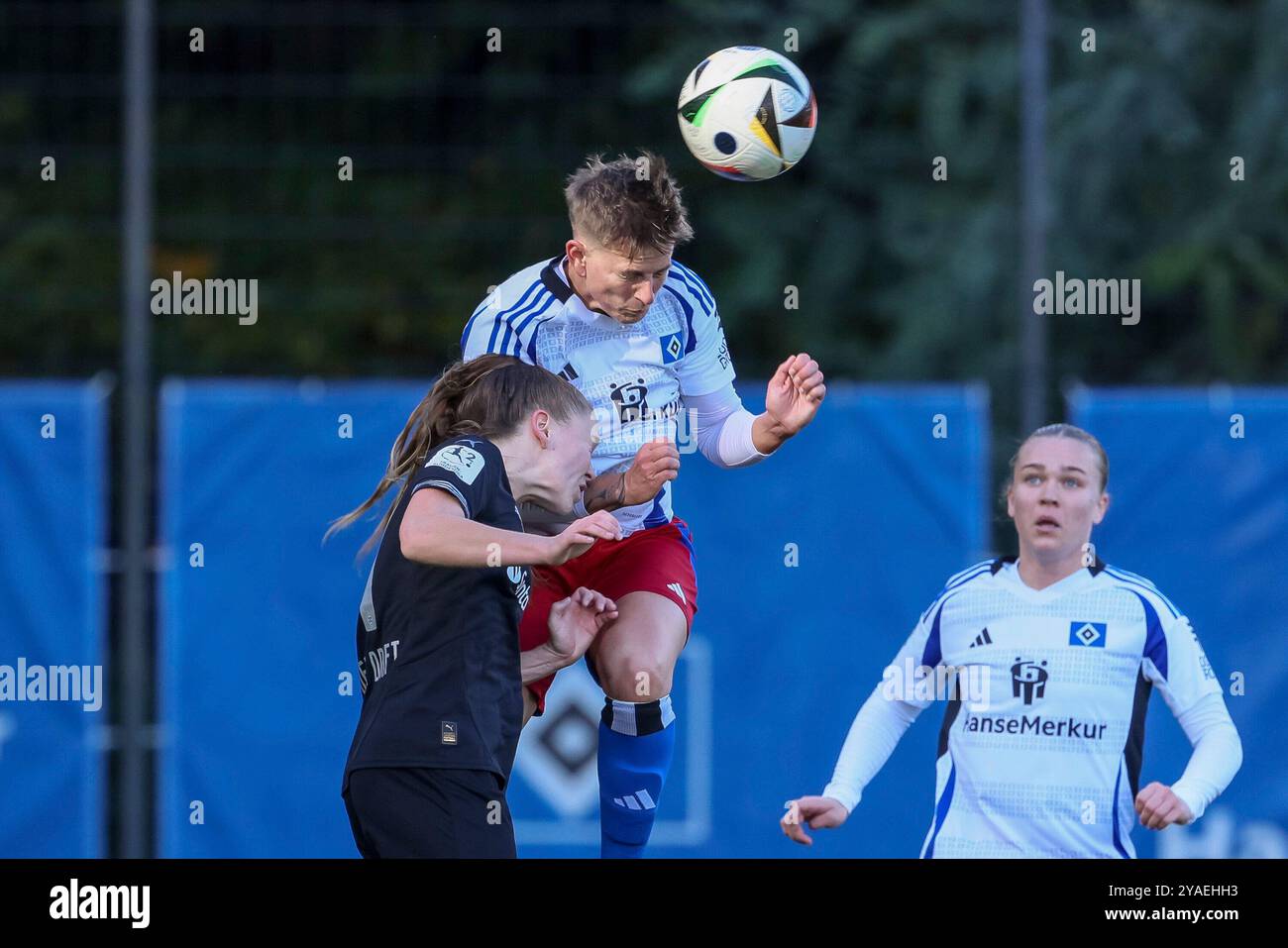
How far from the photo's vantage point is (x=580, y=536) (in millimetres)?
4383

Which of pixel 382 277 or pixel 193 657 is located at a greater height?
pixel 382 277

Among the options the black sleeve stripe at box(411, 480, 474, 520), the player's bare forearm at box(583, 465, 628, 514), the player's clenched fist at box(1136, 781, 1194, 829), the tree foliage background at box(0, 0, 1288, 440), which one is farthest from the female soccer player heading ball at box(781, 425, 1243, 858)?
the tree foliage background at box(0, 0, 1288, 440)

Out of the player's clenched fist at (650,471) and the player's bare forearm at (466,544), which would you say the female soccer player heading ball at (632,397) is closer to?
the player's clenched fist at (650,471)

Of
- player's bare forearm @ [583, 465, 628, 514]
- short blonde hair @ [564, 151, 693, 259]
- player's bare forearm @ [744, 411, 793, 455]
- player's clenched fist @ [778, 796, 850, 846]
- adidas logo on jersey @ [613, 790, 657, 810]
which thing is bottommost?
player's clenched fist @ [778, 796, 850, 846]

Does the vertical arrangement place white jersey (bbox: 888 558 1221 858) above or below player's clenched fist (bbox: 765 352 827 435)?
below

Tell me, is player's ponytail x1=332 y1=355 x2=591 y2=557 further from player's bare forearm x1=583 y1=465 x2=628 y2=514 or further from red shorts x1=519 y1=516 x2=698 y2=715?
red shorts x1=519 y1=516 x2=698 y2=715

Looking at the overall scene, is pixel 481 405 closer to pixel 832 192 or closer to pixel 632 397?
pixel 632 397

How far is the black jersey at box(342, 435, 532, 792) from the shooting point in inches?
175

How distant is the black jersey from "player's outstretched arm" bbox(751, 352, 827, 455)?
3.56 ft

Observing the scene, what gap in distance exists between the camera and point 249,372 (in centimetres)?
1101

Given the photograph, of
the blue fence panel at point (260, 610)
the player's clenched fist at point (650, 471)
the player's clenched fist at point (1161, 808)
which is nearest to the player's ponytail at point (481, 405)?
the player's clenched fist at point (650, 471)
